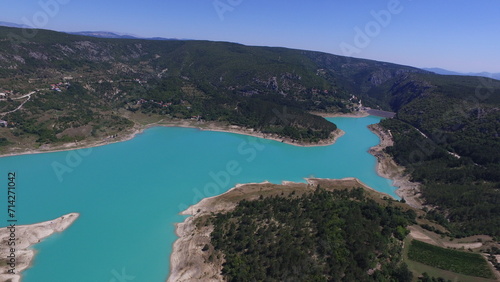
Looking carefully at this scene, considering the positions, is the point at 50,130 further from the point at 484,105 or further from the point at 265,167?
the point at 484,105

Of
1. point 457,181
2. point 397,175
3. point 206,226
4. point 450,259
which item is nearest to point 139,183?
point 206,226

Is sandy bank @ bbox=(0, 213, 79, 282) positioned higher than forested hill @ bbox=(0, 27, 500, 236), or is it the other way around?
forested hill @ bbox=(0, 27, 500, 236)

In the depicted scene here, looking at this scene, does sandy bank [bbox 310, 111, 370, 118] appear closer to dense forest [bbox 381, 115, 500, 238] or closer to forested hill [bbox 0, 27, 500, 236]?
forested hill [bbox 0, 27, 500, 236]

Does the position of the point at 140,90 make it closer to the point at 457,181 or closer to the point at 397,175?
the point at 397,175

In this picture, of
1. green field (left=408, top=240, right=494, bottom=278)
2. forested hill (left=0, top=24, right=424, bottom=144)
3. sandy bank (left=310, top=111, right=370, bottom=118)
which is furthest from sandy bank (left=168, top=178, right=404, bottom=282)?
sandy bank (left=310, top=111, right=370, bottom=118)

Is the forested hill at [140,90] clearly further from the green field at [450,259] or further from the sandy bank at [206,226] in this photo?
the green field at [450,259]

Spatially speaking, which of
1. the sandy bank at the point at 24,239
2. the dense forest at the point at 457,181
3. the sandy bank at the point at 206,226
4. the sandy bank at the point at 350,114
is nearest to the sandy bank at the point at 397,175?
the dense forest at the point at 457,181

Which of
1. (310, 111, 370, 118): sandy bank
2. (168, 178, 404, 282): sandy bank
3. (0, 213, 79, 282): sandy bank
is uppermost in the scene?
(310, 111, 370, 118): sandy bank

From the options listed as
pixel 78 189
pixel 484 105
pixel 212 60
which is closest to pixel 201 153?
pixel 78 189
